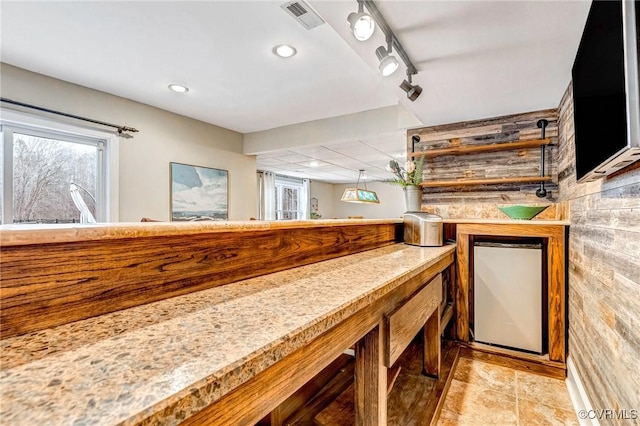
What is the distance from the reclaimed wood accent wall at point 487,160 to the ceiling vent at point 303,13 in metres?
1.88

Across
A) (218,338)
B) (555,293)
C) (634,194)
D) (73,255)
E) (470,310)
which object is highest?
(634,194)

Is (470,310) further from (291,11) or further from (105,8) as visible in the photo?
(105,8)

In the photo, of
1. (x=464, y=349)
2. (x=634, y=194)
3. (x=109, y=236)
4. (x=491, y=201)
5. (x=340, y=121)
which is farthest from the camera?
(x=340, y=121)

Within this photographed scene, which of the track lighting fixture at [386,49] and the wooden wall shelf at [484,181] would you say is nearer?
the track lighting fixture at [386,49]

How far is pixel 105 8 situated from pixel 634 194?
281cm

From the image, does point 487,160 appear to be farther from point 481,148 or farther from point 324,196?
point 324,196

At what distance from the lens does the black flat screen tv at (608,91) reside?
0.89 meters

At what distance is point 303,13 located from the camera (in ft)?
6.17

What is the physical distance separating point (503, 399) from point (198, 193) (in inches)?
149

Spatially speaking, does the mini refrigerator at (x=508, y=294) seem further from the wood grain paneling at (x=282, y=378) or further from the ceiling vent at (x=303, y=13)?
the ceiling vent at (x=303, y=13)

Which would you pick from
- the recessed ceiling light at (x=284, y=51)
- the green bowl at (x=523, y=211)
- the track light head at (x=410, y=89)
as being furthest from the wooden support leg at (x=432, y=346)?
the recessed ceiling light at (x=284, y=51)

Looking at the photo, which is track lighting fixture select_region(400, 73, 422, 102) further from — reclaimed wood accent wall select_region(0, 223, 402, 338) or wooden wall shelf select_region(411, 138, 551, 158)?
reclaimed wood accent wall select_region(0, 223, 402, 338)

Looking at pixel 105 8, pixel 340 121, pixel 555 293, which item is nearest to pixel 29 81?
pixel 105 8

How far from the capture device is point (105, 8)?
189 centimetres
